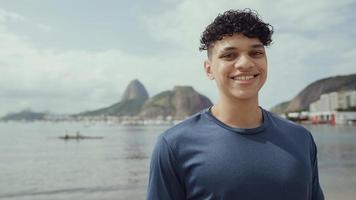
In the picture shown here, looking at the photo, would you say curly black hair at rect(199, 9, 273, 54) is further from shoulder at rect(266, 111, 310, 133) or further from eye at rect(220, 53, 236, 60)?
shoulder at rect(266, 111, 310, 133)

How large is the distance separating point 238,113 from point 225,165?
0.37 meters

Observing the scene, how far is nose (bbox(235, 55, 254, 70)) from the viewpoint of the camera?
9.02ft

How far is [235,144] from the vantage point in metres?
2.70

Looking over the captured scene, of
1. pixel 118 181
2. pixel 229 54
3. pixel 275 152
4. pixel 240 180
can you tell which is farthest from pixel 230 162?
pixel 118 181

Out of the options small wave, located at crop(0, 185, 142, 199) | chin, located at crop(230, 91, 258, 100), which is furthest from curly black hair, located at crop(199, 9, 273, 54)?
small wave, located at crop(0, 185, 142, 199)

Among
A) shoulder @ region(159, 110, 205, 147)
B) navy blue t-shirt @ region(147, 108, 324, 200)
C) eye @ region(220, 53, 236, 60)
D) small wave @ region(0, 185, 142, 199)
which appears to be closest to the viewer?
navy blue t-shirt @ region(147, 108, 324, 200)

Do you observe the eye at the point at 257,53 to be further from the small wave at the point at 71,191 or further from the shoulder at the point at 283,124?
the small wave at the point at 71,191

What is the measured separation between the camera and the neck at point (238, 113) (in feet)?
9.24

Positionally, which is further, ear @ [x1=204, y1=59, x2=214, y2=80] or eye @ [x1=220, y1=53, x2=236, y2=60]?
ear @ [x1=204, y1=59, x2=214, y2=80]

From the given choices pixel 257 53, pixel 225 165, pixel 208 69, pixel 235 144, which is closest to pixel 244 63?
pixel 257 53

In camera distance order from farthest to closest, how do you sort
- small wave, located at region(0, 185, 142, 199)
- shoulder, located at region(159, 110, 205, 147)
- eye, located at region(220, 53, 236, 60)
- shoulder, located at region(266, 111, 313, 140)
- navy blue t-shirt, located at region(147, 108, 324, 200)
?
→ 1. small wave, located at region(0, 185, 142, 199)
2. shoulder, located at region(266, 111, 313, 140)
3. eye, located at region(220, 53, 236, 60)
4. shoulder, located at region(159, 110, 205, 147)
5. navy blue t-shirt, located at region(147, 108, 324, 200)

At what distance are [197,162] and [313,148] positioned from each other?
849mm

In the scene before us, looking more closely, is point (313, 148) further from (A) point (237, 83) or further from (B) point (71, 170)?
(B) point (71, 170)

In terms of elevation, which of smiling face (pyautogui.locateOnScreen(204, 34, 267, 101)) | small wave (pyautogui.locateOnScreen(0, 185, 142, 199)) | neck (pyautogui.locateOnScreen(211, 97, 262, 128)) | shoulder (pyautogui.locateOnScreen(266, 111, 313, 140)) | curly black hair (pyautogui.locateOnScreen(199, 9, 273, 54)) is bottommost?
small wave (pyautogui.locateOnScreen(0, 185, 142, 199))
